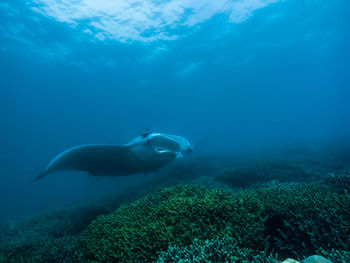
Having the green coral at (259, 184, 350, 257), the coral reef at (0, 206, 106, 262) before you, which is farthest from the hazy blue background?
the green coral at (259, 184, 350, 257)

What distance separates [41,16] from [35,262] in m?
29.0

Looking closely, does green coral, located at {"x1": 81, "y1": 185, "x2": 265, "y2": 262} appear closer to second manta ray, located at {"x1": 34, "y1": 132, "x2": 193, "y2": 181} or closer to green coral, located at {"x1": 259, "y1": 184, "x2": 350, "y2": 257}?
green coral, located at {"x1": 259, "y1": 184, "x2": 350, "y2": 257}

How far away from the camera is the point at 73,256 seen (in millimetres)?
3506

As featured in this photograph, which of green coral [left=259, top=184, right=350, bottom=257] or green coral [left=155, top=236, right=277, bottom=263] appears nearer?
green coral [left=155, top=236, right=277, bottom=263]

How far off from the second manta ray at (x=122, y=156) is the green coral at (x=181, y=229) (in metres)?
2.86

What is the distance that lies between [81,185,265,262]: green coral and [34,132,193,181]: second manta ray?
2.86m

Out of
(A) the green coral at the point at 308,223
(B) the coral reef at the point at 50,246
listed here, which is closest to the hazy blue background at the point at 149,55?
(B) the coral reef at the point at 50,246

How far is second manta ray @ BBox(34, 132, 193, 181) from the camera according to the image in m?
5.53

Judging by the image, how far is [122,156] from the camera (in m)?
6.23

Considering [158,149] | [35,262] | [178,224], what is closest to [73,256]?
[35,262]

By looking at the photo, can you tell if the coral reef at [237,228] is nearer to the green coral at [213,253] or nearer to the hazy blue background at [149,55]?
the green coral at [213,253]

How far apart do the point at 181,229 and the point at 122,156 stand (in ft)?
13.5

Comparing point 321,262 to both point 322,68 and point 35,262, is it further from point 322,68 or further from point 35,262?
point 322,68

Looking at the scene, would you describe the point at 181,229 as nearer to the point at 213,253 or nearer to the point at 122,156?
the point at 213,253
